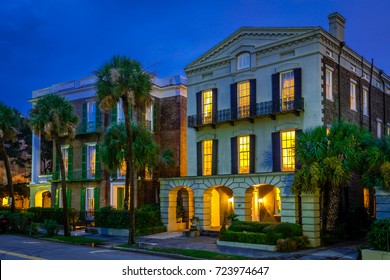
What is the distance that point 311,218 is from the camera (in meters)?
23.2

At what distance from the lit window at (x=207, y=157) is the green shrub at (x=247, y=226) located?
610cm

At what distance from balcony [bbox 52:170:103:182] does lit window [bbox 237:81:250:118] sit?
13.1m

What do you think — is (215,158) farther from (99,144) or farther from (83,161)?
(83,161)

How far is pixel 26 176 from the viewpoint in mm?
52125

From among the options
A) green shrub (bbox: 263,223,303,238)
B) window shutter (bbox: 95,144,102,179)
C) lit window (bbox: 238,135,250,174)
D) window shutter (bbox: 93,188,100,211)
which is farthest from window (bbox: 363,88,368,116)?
window shutter (bbox: 93,188,100,211)

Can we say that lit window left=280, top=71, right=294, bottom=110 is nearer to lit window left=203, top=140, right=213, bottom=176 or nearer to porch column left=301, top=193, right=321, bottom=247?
porch column left=301, top=193, right=321, bottom=247

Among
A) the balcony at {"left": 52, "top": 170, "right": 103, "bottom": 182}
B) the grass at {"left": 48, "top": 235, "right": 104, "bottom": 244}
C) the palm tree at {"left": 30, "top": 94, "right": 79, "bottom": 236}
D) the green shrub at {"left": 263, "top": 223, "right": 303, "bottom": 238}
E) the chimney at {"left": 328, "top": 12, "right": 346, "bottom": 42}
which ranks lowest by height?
the grass at {"left": 48, "top": 235, "right": 104, "bottom": 244}

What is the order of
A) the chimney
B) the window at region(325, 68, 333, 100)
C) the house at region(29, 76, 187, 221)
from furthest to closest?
the house at region(29, 76, 187, 221) → the chimney → the window at region(325, 68, 333, 100)

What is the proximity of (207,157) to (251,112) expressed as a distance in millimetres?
4560

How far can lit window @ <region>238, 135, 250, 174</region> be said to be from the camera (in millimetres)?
28298

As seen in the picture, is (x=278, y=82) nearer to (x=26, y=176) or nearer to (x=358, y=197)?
(x=358, y=197)

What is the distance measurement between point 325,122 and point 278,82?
349 cm

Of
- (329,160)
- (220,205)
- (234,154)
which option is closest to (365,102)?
(234,154)

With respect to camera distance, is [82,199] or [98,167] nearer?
[98,167]
